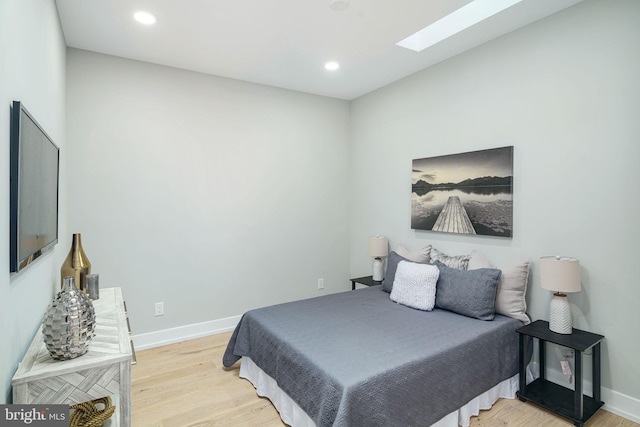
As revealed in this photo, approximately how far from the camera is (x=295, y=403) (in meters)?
2.02

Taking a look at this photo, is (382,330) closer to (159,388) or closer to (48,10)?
(159,388)

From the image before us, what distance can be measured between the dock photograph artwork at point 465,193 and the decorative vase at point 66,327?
2.81 meters

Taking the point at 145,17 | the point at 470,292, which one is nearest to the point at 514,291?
the point at 470,292

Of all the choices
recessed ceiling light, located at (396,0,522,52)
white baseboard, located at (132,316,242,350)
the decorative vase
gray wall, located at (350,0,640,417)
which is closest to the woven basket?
the decorative vase

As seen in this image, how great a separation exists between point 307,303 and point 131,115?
2.32 meters

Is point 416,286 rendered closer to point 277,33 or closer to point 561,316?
point 561,316

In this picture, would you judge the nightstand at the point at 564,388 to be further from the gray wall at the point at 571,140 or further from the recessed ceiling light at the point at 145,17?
the recessed ceiling light at the point at 145,17

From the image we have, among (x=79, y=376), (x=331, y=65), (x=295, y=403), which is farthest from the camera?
(x=331, y=65)

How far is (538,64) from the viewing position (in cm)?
257

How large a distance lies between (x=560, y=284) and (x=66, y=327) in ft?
8.87

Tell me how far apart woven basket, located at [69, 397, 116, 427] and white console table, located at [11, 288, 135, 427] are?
0.89ft

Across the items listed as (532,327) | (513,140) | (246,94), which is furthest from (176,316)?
(513,140)

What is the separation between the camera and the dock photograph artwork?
109 inches

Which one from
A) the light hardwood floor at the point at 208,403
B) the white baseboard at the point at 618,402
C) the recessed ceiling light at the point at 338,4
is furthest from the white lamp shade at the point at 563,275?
the recessed ceiling light at the point at 338,4
